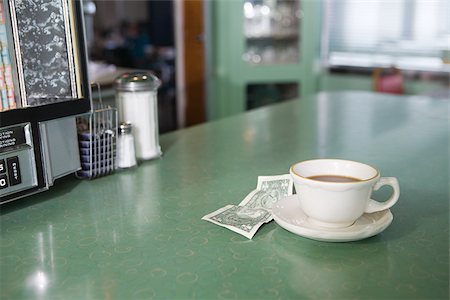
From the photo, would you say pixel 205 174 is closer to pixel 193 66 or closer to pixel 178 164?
pixel 178 164

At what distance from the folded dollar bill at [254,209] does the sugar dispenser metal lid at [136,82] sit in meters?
0.38

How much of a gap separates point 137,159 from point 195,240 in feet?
1.53

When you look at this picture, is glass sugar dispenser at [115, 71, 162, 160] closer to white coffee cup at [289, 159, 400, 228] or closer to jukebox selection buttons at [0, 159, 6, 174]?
jukebox selection buttons at [0, 159, 6, 174]

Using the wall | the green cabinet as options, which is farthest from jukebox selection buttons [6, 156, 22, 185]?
the wall

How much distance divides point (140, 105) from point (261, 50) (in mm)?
3081

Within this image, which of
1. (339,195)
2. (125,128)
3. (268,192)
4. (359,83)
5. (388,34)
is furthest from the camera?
(359,83)

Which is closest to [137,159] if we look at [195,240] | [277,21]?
[195,240]

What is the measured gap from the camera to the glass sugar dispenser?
4.09ft

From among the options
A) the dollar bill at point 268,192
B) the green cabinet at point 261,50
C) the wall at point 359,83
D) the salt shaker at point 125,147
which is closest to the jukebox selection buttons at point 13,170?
the salt shaker at point 125,147

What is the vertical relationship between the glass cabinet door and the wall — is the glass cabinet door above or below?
above

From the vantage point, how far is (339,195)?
2.65 feet

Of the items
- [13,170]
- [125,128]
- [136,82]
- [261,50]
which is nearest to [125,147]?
[125,128]

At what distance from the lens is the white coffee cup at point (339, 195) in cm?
81

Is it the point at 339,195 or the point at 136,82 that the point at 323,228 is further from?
the point at 136,82
